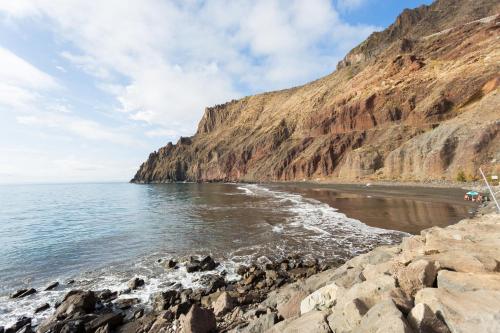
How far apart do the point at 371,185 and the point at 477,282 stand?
55283 mm

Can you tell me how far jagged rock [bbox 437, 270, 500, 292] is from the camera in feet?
18.1

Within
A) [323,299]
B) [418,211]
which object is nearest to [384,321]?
[323,299]

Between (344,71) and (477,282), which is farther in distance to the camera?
(344,71)

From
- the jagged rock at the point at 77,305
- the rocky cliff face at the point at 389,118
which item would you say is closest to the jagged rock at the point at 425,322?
the jagged rock at the point at 77,305

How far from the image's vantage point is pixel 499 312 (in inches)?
169

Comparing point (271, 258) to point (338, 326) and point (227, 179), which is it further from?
point (227, 179)

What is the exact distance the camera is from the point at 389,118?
72.5 meters

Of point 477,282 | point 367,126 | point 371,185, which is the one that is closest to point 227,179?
point 367,126

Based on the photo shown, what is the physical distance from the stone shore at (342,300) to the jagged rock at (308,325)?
0.02m

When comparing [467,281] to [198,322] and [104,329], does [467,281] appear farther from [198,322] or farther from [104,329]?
[104,329]

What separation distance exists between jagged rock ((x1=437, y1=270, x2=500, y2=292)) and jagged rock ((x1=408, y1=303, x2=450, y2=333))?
4.98 ft

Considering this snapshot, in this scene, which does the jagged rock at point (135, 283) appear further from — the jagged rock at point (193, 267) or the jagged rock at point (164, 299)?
the jagged rock at point (193, 267)

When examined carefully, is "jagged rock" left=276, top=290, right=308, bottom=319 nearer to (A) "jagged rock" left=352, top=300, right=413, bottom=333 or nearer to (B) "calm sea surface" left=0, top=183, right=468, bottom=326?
(A) "jagged rock" left=352, top=300, right=413, bottom=333

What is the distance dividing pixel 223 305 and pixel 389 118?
75146 millimetres
